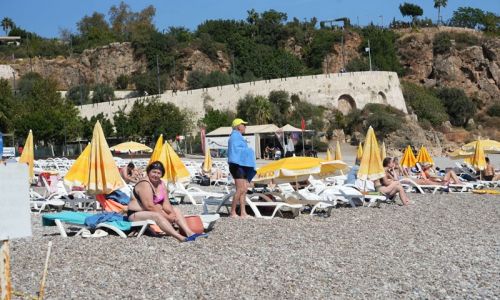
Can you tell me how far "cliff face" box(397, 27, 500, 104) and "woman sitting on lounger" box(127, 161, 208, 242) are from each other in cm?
5888

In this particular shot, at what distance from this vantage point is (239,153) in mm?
9008

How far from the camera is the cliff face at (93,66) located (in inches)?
2494

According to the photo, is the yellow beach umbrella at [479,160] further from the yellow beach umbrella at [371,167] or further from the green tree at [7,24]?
the green tree at [7,24]

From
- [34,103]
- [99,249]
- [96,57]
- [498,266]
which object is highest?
[96,57]

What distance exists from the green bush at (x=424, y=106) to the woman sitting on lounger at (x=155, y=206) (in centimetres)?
5102

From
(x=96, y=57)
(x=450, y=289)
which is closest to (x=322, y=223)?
(x=450, y=289)

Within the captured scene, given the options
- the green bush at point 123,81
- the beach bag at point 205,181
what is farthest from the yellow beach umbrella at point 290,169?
the green bush at point 123,81

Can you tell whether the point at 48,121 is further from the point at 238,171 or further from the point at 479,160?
the point at 238,171

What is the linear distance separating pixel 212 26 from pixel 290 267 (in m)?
66.4

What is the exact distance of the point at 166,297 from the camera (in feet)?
16.4

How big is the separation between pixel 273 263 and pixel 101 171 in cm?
348

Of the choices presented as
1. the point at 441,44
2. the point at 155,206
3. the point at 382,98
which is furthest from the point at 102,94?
the point at 155,206

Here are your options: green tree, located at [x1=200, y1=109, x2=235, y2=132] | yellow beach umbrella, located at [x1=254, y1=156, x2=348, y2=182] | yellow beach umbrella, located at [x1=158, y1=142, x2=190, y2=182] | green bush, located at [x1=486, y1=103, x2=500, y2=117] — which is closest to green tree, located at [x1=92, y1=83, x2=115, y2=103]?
green tree, located at [x1=200, y1=109, x2=235, y2=132]

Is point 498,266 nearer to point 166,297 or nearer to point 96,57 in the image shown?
point 166,297
